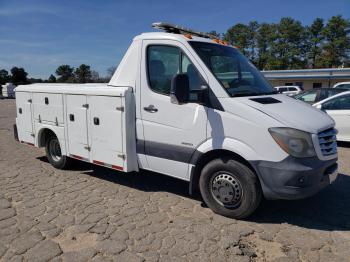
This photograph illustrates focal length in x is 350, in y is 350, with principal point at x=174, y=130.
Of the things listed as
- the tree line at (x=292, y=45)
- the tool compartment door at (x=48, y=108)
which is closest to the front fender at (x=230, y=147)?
the tool compartment door at (x=48, y=108)

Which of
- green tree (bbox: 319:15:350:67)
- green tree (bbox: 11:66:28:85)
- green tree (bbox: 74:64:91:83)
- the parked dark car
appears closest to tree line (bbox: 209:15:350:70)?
green tree (bbox: 319:15:350:67)

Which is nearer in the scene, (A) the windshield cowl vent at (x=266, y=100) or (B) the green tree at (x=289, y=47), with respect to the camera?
(A) the windshield cowl vent at (x=266, y=100)

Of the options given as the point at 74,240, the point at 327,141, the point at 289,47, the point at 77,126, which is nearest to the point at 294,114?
the point at 327,141

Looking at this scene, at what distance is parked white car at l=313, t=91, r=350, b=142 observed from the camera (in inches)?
372

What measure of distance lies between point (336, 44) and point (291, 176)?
287ft

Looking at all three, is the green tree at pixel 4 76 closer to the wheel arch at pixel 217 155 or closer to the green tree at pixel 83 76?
the green tree at pixel 83 76

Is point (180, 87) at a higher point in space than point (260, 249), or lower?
higher

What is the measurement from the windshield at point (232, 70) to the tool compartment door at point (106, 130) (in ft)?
4.76

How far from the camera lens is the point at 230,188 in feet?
14.9

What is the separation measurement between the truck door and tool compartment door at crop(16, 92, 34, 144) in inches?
124

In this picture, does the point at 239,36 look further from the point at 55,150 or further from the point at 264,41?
the point at 55,150

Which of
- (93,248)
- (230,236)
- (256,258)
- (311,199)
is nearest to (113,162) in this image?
(93,248)

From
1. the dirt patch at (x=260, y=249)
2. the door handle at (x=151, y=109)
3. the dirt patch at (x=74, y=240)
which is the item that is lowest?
the dirt patch at (x=260, y=249)

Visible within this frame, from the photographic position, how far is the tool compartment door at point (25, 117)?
7223 mm
